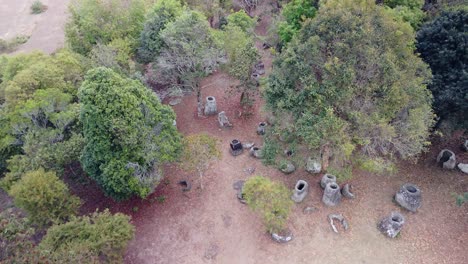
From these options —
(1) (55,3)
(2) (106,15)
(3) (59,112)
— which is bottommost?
(1) (55,3)

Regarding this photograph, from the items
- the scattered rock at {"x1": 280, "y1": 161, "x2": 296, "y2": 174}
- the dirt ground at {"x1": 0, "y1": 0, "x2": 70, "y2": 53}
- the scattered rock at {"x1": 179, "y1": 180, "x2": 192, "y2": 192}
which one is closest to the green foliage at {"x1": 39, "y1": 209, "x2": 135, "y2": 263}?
the scattered rock at {"x1": 179, "y1": 180, "x2": 192, "y2": 192}

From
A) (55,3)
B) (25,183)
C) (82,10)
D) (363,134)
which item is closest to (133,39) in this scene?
(82,10)

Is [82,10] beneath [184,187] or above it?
above

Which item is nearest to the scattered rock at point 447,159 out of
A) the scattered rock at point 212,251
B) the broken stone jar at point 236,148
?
the broken stone jar at point 236,148

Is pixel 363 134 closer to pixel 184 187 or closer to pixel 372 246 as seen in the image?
pixel 372 246

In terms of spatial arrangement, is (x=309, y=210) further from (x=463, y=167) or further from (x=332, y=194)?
(x=463, y=167)

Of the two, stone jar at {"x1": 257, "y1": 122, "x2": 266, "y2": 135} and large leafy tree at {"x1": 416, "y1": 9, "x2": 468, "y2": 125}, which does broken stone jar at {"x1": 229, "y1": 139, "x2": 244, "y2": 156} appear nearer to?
stone jar at {"x1": 257, "y1": 122, "x2": 266, "y2": 135}
